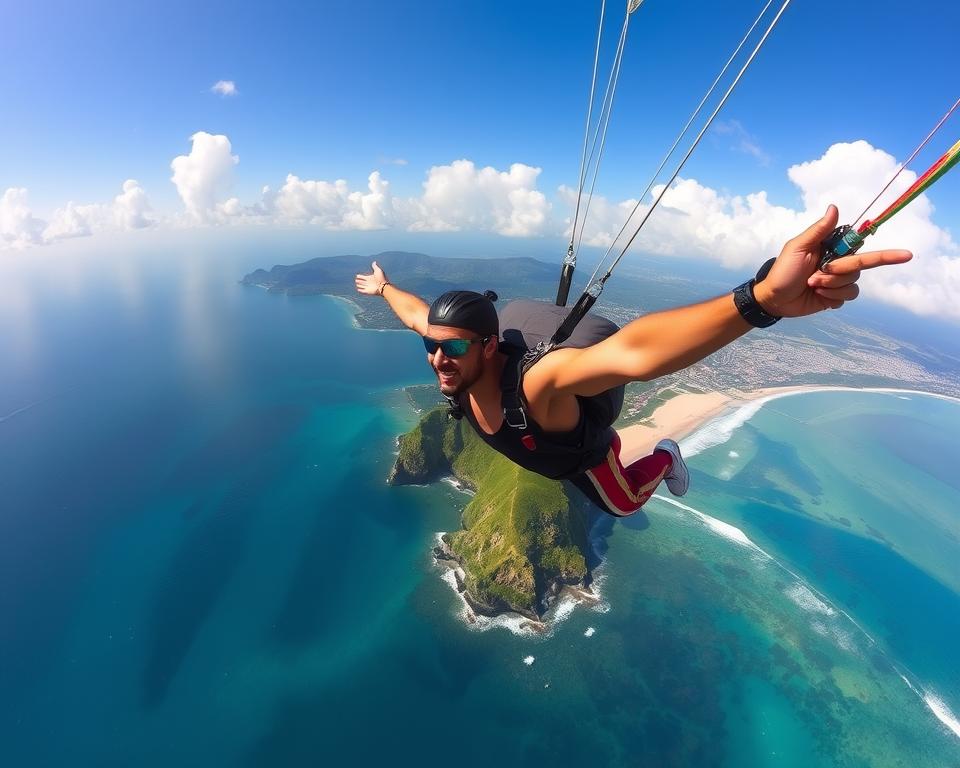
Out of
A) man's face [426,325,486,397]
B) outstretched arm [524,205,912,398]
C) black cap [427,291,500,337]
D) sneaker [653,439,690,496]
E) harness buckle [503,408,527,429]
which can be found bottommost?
sneaker [653,439,690,496]

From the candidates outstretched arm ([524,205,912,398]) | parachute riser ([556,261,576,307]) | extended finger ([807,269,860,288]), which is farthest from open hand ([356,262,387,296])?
extended finger ([807,269,860,288])

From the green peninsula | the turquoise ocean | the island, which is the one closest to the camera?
the turquoise ocean

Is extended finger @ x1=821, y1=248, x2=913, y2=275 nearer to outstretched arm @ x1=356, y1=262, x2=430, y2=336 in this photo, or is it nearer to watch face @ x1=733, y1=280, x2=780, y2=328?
watch face @ x1=733, y1=280, x2=780, y2=328

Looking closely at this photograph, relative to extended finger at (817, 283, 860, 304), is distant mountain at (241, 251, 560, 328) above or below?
below

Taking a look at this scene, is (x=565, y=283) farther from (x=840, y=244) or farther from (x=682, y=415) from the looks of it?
(x=682, y=415)

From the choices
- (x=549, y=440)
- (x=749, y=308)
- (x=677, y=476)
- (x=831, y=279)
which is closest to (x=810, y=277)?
(x=831, y=279)

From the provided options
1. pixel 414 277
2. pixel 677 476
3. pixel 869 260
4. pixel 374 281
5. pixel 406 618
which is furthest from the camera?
pixel 414 277

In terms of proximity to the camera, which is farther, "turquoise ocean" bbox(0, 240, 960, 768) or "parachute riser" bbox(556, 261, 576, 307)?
"turquoise ocean" bbox(0, 240, 960, 768)
